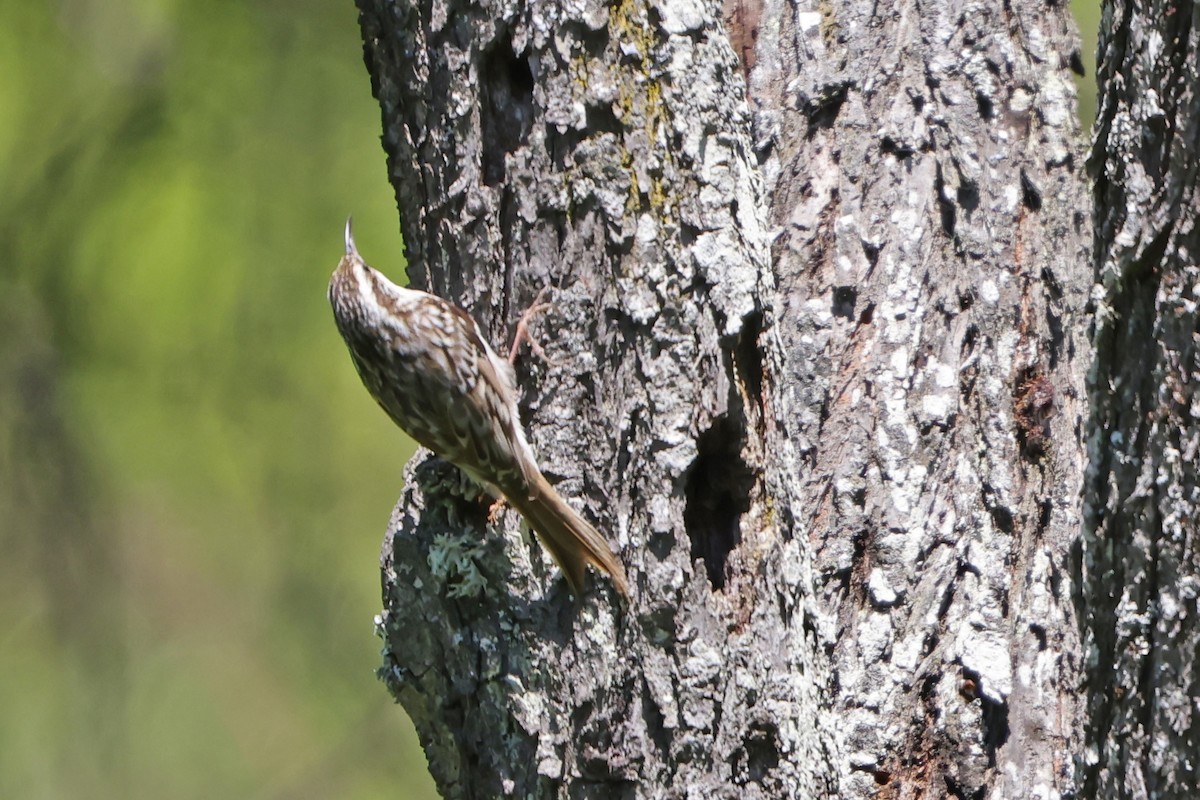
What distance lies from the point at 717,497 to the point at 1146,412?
→ 787mm

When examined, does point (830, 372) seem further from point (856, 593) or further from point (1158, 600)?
point (1158, 600)

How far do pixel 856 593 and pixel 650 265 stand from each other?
34.3 inches

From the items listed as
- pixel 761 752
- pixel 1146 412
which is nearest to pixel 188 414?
pixel 761 752

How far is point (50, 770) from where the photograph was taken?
5.72 m

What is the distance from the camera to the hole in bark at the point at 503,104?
223 cm

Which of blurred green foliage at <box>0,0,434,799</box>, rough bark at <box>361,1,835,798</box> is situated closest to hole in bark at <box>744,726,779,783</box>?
rough bark at <box>361,1,835,798</box>

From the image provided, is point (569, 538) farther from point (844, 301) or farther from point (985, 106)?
point (985, 106)

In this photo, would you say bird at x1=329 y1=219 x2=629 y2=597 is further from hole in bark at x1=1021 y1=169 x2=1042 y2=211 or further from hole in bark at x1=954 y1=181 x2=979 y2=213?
hole in bark at x1=1021 y1=169 x2=1042 y2=211

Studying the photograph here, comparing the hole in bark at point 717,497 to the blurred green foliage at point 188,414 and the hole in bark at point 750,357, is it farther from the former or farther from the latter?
the blurred green foliage at point 188,414

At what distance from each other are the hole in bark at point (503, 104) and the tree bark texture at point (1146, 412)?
98cm

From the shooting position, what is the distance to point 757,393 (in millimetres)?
2195

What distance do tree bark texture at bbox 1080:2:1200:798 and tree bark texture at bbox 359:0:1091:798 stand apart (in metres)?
0.44

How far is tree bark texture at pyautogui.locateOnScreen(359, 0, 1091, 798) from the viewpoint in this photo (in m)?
2.12

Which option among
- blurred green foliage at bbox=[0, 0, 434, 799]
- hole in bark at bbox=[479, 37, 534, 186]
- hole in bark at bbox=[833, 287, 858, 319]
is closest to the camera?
hole in bark at bbox=[479, 37, 534, 186]
